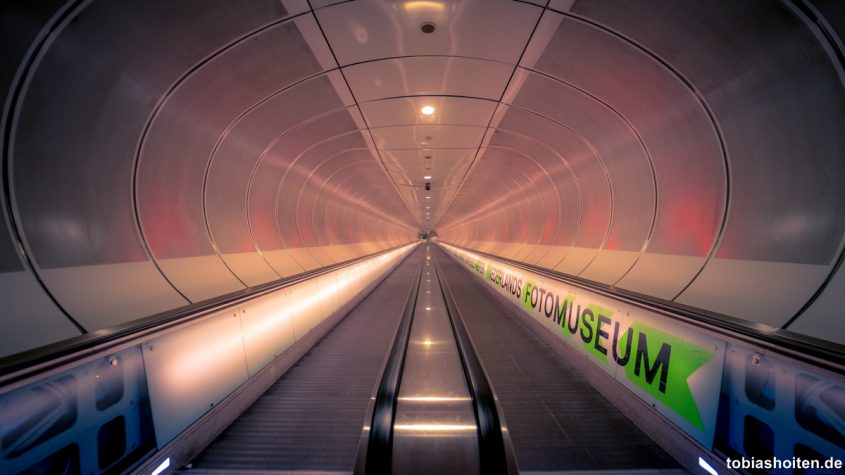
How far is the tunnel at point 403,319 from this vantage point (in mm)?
2373

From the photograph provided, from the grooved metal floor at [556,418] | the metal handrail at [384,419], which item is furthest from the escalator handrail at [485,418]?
the metal handrail at [384,419]

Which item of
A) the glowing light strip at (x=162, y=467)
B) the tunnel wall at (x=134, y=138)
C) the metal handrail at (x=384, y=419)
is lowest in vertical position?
the glowing light strip at (x=162, y=467)

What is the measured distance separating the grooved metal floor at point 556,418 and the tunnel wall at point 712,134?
1.60 metres

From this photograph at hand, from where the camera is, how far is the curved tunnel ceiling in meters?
3.19

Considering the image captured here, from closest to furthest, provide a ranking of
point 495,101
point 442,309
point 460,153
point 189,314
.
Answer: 1. point 189,314
2. point 495,101
3. point 442,309
4. point 460,153

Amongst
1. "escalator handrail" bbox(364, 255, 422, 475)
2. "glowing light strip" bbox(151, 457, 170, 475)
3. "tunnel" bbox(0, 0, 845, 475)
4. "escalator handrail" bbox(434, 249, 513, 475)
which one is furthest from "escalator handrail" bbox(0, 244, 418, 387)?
"escalator handrail" bbox(434, 249, 513, 475)

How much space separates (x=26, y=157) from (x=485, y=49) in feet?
18.2

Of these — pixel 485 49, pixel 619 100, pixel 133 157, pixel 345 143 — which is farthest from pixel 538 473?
pixel 345 143

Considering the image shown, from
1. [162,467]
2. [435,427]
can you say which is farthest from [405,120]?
[162,467]

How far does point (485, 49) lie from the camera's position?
14.7ft

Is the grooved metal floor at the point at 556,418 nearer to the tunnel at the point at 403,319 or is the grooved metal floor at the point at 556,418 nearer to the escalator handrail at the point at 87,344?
the tunnel at the point at 403,319

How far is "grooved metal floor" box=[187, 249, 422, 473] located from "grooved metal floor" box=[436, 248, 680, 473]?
1752 mm

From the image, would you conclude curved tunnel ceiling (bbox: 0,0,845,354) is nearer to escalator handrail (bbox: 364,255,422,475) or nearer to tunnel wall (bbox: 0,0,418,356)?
tunnel wall (bbox: 0,0,418,356)

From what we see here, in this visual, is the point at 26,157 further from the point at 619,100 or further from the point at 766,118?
the point at 766,118
